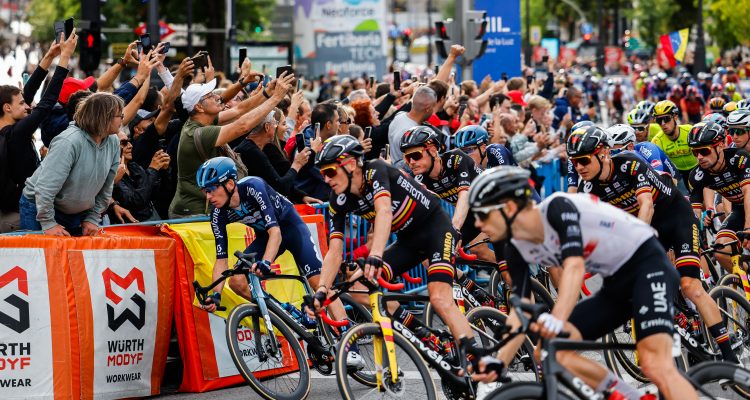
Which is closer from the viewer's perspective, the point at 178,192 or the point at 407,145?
the point at 407,145

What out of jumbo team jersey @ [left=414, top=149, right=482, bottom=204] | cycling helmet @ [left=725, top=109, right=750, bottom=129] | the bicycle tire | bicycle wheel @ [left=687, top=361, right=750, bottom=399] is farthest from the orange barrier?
cycling helmet @ [left=725, top=109, right=750, bottom=129]

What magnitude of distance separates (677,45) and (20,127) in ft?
87.9

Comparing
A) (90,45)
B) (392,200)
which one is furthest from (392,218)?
(90,45)

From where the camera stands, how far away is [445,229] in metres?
8.32

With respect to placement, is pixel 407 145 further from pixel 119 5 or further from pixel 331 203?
pixel 119 5

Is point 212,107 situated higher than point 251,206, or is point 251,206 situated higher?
point 212,107

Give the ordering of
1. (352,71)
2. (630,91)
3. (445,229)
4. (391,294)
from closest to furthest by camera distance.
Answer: (391,294) → (445,229) → (352,71) → (630,91)

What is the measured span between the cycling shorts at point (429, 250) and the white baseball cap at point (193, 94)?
2.40 m

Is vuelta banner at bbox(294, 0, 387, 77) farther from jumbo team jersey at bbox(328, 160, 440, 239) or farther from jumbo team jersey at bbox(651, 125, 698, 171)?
jumbo team jersey at bbox(328, 160, 440, 239)

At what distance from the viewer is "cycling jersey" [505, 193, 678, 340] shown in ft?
19.7

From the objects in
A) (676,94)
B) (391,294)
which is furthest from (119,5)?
(391,294)

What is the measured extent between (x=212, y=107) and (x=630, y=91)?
1784 inches

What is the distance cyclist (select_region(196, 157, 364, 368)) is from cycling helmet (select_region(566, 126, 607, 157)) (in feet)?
6.39

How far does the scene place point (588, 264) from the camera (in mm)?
6359
